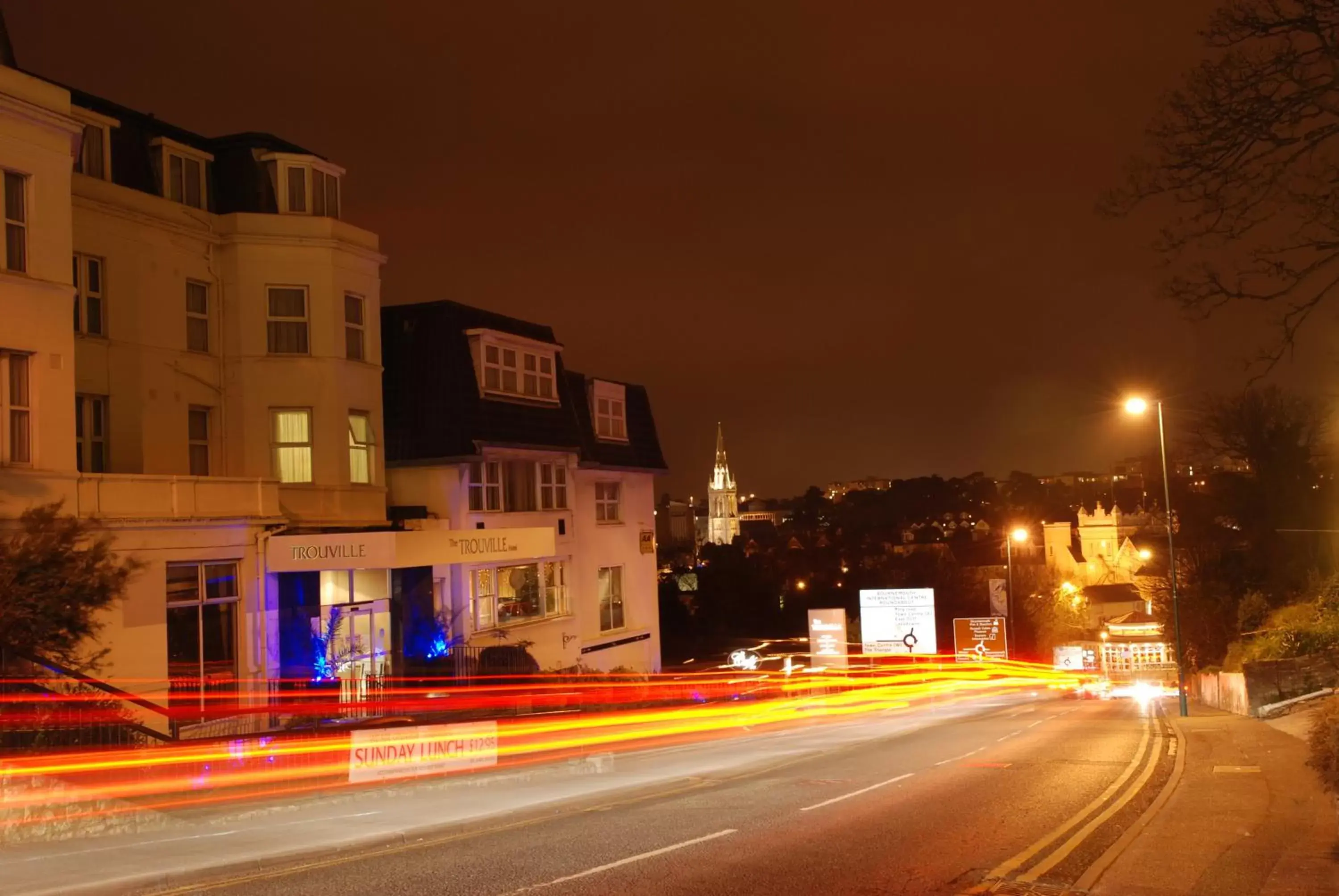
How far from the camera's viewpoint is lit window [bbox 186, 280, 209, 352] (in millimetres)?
24297

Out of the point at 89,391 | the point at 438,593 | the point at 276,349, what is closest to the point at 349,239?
the point at 276,349

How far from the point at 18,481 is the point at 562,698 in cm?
1276

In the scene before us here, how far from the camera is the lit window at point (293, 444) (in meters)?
25.2

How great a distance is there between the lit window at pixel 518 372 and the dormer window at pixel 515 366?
0.01 m

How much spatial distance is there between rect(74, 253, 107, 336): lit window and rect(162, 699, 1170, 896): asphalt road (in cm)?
1366

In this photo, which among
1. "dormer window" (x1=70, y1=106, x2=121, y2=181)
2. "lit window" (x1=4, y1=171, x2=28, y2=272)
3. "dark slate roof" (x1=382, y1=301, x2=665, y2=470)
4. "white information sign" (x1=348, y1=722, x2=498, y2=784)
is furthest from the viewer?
"dark slate roof" (x1=382, y1=301, x2=665, y2=470)

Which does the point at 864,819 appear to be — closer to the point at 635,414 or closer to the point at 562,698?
the point at 562,698

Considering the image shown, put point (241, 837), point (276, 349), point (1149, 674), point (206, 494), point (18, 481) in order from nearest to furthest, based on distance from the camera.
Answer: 1. point (241, 837)
2. point (18, 481)
3. point (206, 494)
4. point (276, 349)
5. point (1149, 674)

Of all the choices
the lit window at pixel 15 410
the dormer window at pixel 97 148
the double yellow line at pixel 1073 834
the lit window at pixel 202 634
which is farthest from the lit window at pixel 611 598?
the lit window at pixel 15 410

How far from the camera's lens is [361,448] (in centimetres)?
2700

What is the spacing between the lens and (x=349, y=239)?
1036 inches

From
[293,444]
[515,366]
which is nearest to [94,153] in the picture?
[293,444]

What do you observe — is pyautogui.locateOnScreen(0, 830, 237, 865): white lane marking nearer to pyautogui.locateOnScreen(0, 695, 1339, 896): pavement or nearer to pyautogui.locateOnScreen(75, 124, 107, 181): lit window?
pyautogui.locateOnScreen(0, 695, 1339, 896): pavement

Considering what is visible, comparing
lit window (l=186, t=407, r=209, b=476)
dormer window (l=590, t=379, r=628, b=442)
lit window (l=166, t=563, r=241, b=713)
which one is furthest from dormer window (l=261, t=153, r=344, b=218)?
dormer window (l=590, t=379, r=628, b=442)
